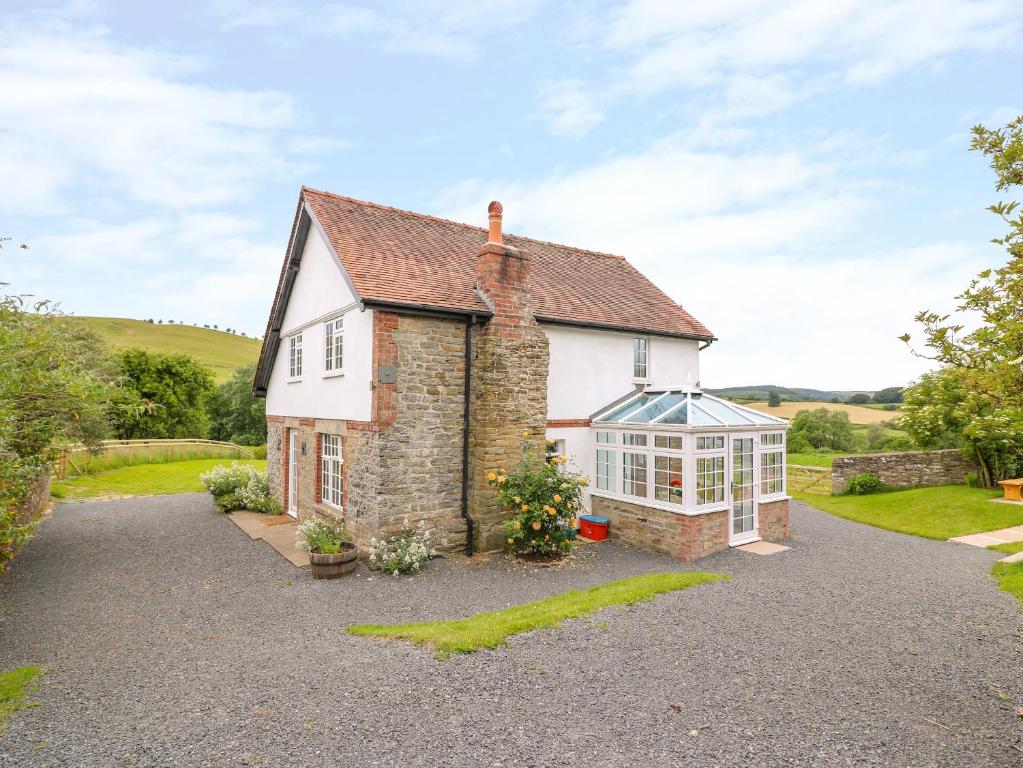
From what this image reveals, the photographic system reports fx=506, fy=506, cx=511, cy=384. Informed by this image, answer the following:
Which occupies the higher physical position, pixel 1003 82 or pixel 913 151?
pixel 913 151

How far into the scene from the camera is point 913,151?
861 cm

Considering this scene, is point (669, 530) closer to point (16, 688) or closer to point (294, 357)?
point (16, 688)

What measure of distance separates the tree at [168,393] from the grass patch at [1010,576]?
3895 cm

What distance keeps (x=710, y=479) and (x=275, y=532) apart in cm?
1181

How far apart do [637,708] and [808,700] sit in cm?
193

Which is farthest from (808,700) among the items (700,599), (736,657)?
(700,599)

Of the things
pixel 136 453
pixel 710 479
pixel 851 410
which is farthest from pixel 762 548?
pixel 851 410

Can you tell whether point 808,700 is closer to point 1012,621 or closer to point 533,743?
point 533,743

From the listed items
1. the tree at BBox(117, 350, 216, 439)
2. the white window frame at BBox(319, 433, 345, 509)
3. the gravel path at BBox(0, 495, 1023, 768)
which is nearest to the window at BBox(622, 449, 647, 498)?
the gravel path at BBox(0, 495, 1023, 768)

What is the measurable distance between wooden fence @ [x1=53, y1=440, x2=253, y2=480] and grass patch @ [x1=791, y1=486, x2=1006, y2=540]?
31568mm

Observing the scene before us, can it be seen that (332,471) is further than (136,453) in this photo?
No

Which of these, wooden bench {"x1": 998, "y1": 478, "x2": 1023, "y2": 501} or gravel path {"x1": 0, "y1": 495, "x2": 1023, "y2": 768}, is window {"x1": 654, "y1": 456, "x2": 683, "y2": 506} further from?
wooden bench {"x1": 998, "y1": 478, "x2": 1023, "y2": 501}

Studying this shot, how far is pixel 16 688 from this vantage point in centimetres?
597

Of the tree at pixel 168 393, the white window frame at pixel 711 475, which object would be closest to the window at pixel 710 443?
the white window frame at pixel 711 475
